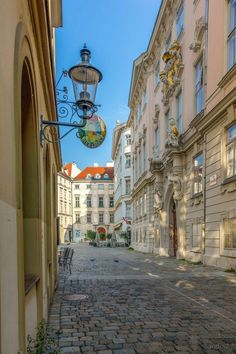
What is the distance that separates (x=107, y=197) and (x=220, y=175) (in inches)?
2930

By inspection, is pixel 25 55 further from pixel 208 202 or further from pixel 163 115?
pixel 163 115

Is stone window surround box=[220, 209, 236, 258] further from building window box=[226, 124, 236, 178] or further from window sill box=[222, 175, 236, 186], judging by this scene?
building window box=[226, 124, 236, 178]

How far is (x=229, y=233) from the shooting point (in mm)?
12703

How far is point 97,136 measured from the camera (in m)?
7.84

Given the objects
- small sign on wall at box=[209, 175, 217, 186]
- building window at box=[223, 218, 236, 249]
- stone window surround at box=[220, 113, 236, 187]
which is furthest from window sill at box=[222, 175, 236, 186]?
building window at box=[223, 218, 236, 249]

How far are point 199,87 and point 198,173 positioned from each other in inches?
173

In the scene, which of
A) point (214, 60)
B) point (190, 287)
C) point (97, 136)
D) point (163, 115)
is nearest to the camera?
point (97, 136)

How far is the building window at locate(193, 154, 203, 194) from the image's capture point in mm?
16484

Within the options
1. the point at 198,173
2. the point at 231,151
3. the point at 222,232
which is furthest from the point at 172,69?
the point at 222,232

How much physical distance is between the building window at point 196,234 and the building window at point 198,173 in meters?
1.73

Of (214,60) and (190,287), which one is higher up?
(214,60)

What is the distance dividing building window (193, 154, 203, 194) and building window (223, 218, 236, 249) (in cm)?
361

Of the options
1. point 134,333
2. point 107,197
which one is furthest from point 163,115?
point 107,197

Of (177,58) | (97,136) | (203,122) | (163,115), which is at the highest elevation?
(177,58)
